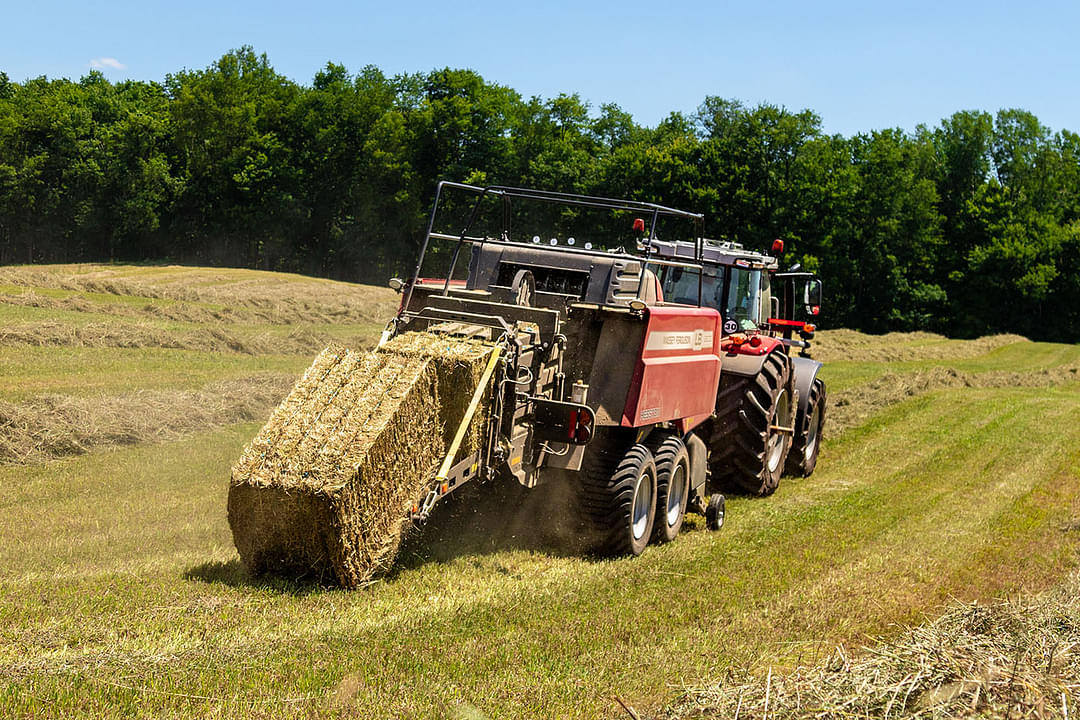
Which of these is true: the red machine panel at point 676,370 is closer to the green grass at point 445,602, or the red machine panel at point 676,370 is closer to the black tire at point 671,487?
the black tire at point 671,487

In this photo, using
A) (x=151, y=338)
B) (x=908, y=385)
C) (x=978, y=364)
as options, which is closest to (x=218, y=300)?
(x=151, y=338)

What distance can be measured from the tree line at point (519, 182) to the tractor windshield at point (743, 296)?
39430mm

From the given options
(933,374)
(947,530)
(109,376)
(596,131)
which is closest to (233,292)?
(109,376)

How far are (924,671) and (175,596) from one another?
4.21m

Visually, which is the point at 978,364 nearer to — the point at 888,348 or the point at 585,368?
the point at 888,348

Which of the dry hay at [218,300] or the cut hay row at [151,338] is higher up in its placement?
the dry hay at [218,300]

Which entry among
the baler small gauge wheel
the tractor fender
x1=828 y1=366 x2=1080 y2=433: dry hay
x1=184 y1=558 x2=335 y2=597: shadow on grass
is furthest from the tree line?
x1=184 y1=558 x2=335 y2=597: shadow on grass

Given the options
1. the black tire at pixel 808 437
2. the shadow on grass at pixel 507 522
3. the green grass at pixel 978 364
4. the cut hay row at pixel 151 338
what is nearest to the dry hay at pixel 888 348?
the green grass at pixel 978 364

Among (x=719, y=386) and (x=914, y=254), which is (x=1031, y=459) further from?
(x=914, y=254)

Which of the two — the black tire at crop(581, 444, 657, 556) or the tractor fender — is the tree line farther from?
the black tire at crop(581, 444, 657, 556)

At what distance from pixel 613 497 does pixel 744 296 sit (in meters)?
5.36

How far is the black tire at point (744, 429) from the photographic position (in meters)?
11.3

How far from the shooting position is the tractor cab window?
501 inches

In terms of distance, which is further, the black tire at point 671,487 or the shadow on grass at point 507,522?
the black tire at point 671,487
